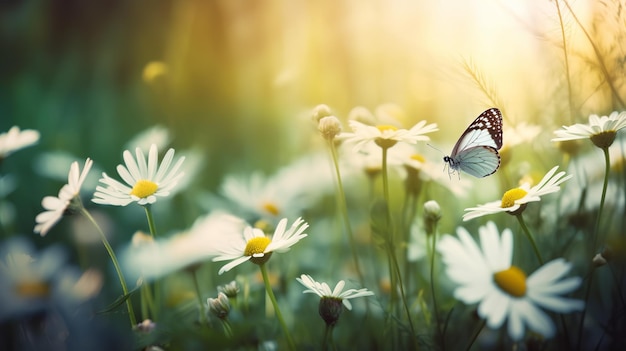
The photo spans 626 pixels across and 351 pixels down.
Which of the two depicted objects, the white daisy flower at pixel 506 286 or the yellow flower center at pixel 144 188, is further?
the yellow flower center at pixel 144 188

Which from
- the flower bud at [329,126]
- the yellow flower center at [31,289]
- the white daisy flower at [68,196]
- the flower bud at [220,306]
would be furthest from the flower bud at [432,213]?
the yellow flower center at [31,289]

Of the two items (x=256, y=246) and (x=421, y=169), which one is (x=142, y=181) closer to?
(x=256, y=246)

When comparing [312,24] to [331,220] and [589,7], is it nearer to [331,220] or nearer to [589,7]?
[331,220]

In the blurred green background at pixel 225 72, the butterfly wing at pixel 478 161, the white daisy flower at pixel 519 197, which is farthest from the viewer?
the blurred green background at pixel 225 72

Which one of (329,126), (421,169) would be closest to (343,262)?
(421,169)

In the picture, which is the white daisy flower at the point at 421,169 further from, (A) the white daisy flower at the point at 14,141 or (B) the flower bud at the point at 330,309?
(A) the white daisy flower at the point at 14,141

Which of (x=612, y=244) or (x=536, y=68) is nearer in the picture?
(x=612, y=244)

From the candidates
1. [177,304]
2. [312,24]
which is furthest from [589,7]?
[312,24]
